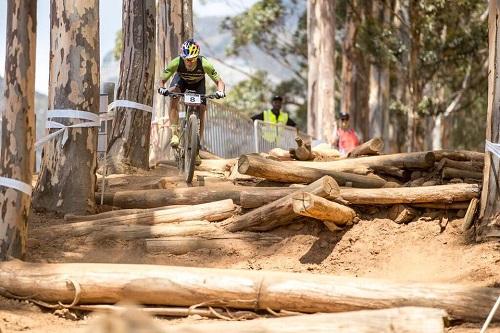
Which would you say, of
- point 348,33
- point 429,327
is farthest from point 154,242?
point 348,33

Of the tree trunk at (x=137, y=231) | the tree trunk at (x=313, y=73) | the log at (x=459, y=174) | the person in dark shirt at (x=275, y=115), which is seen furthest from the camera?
the tree trunk at (x=313, y=73)

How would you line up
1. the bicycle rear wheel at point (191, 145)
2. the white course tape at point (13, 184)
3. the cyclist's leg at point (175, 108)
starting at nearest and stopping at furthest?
the white course tape at point (13, 184), the bicycle rear wheel at point (191, 145), the cyclist's leg at point (175, 108)

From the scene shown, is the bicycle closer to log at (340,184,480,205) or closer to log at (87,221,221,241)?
log at (87,221,221,241)

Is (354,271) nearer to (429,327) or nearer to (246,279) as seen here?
(246,279)

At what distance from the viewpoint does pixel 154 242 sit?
9.41m

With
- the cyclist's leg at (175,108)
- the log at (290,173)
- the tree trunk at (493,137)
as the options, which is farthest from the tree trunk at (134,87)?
the tree trunk at (493,137)

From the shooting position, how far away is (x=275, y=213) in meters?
9.31

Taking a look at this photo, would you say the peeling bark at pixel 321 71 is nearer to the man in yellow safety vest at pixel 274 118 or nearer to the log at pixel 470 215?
the man in yellow safety vest at pixel 274 118

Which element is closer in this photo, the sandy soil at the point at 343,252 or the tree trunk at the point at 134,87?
the sandy soil at the point at 343,252

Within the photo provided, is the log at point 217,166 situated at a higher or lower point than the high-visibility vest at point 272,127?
lower

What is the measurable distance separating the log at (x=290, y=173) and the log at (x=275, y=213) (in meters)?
0.81

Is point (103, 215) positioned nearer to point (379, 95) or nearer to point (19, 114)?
point (19, 114)

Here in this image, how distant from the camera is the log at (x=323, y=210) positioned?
28.1 feet

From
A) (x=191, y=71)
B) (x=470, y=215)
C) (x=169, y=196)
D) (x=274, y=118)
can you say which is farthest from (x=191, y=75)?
(x=274, y=118)
